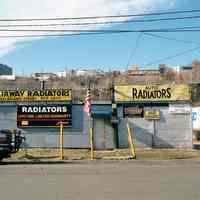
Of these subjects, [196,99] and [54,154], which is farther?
[196,99]

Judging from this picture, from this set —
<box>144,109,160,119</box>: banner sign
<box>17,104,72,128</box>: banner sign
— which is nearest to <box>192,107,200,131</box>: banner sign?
<box>144,109,160,119</box>: banner sign

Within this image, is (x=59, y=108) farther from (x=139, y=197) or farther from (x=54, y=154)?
(x=139, y=197)

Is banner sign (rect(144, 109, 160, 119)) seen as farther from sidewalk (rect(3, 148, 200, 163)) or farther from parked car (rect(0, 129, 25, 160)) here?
parked car (rect(0, 129, 25, 160))

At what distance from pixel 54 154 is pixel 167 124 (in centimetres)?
704

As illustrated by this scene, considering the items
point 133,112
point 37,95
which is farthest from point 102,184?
point 37,95

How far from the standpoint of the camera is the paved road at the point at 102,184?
36.3 feet

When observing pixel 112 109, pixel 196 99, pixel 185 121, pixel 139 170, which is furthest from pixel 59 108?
pixel 196 99

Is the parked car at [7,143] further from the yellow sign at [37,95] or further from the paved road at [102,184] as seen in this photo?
the yellow sign at [37,95]

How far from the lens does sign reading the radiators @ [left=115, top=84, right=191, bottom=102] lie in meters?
28.6

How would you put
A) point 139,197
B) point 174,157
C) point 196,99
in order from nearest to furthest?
point 139,197 → point 174,157 → point 196,99

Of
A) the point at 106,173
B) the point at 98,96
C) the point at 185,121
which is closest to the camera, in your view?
the point at 106,173

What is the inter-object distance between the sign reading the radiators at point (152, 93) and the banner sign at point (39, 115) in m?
3.39

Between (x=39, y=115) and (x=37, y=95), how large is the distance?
1.14m

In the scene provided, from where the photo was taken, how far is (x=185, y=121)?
28516 mm
